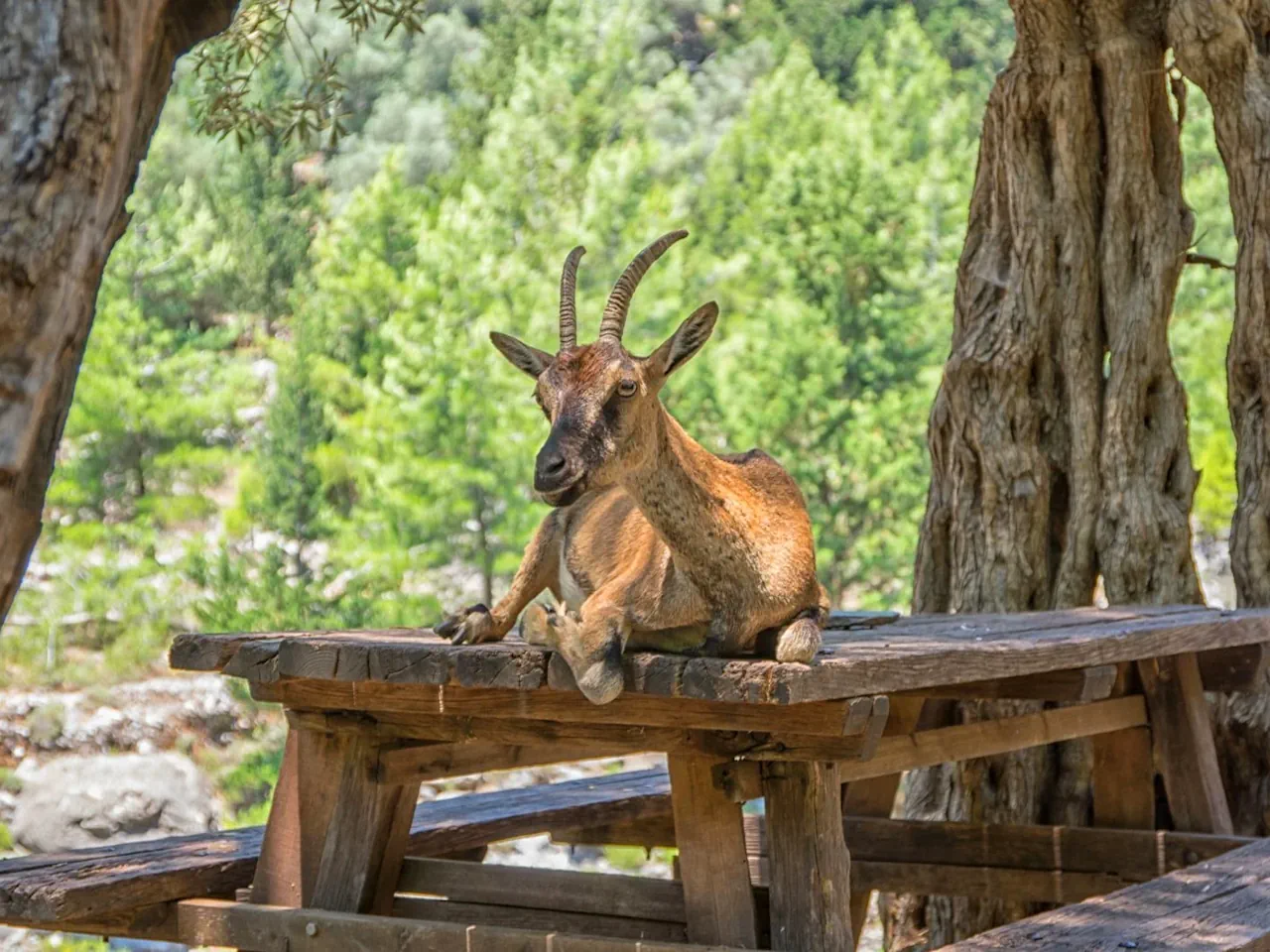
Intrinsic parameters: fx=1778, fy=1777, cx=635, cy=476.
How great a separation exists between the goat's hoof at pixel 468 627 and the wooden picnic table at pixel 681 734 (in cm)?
9

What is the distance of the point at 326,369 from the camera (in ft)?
95.6

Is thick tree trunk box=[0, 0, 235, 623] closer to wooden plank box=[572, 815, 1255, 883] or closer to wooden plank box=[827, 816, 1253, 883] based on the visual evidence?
wooden plank box=[572, 815, 1255, 883]

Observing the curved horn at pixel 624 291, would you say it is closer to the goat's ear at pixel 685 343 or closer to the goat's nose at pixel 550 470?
the goat's ear at pixel 685 343

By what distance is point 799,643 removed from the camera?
12.5 feet

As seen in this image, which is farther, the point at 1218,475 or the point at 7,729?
the point at 7,729

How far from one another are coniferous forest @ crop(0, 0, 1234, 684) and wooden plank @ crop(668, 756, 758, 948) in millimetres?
19782

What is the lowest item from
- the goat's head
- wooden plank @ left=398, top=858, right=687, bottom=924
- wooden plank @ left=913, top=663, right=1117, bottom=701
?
wooden plank @ left=398, top=858, right=687, bottom=924

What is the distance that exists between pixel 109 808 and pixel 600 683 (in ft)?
61.6

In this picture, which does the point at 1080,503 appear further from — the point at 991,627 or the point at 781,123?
the point at 781,123

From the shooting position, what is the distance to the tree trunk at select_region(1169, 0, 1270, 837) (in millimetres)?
7359

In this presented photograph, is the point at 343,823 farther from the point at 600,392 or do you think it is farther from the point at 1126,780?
the point at 1126,780

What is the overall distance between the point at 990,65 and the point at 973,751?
132 feet

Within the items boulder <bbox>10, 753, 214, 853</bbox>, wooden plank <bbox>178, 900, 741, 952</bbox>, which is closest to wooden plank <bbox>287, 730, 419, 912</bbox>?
wooden plank <bbox>178, 900, 741, 952</bbox>

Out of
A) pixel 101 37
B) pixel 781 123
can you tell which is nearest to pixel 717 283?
pixel 781 123
